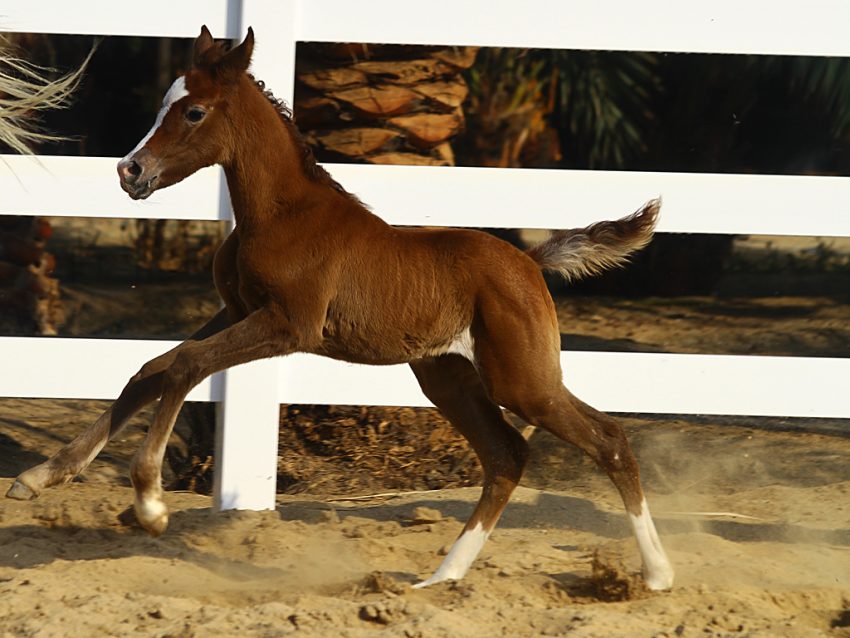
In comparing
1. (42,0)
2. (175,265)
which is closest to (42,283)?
(175,265)

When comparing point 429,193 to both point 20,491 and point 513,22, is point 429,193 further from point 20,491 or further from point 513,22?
point 20,491

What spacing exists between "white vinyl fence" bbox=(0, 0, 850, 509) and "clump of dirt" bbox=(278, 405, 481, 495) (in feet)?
Answer: 2.86

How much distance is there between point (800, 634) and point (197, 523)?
2230 millimetres

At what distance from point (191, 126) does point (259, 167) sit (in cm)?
25

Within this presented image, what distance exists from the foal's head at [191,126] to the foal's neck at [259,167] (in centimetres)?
5

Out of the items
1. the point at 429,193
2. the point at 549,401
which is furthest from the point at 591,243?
the point at 429,193

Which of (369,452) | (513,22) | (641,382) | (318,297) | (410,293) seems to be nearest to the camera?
(318,297)

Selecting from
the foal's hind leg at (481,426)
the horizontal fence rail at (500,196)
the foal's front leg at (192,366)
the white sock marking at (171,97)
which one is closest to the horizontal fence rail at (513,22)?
the horizontal fence rail at (500,196)

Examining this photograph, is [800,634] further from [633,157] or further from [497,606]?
[633,157]

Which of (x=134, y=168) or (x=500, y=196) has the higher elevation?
(x=134, y=168)

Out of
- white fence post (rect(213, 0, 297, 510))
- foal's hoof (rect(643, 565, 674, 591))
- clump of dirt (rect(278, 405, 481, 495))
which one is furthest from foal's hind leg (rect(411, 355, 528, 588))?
clump of dirt (rect(278, 405, 481, 495))

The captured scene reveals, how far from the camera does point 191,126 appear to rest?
3.59 meters

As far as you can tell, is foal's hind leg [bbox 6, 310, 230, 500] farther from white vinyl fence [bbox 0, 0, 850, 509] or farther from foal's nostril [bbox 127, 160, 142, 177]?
white vinyl fence [bbox 0, 0, 850, 509]

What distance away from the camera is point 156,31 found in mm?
4684
